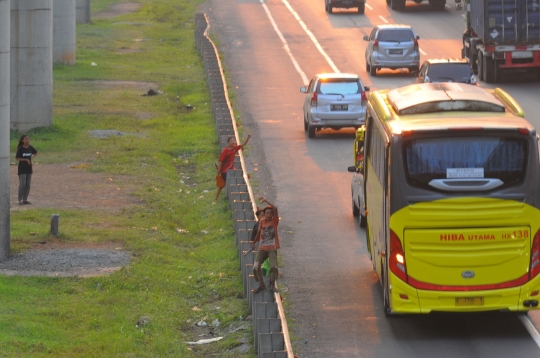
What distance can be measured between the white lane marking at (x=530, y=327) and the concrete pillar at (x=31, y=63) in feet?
69.5

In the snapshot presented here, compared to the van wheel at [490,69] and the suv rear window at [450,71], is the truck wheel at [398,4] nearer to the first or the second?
the van wheel at [490,69]

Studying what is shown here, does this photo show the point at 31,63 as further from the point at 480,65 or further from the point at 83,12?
the point at 83,12

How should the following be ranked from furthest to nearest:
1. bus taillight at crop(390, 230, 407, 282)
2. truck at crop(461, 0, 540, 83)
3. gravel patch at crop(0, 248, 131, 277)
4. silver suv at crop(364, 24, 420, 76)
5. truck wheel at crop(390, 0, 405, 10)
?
1. truck wheel at crop(390, 0, 405, 10)
2. silver suv at crop(364, 24, 420, 76)
3. truck at crop(461, 0, 540, 83)
4. gravel patch at crop(0, 248, 131, 277)
5. bus taillight at crop(390, 230, 407, 282)

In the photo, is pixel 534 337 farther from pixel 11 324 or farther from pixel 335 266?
pixel 11 324

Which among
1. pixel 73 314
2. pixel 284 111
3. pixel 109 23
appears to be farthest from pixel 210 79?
pixel 109 23

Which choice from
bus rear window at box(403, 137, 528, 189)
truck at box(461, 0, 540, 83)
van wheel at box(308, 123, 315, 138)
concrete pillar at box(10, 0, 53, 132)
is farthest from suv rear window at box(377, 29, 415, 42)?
bus rear window at box(403, 137, 528, 189)

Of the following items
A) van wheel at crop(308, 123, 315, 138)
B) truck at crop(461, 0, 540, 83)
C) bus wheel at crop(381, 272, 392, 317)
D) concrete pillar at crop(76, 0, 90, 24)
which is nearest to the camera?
bus wheel at crop(381, 272, 392, 317)

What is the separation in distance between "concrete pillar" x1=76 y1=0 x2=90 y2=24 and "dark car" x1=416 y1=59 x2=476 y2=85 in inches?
1279

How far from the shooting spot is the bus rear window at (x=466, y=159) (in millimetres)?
13914

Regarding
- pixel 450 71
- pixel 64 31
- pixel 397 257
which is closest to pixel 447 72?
pixel 450 71

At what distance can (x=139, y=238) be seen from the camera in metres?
20.8

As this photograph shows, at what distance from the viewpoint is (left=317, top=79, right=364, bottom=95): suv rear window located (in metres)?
30.8

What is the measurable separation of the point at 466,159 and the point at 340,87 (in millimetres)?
17209

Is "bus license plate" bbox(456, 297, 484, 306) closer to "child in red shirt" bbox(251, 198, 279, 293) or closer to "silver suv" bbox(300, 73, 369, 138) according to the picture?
"child in red shirt" bbox(251, 198, 279, 293)
